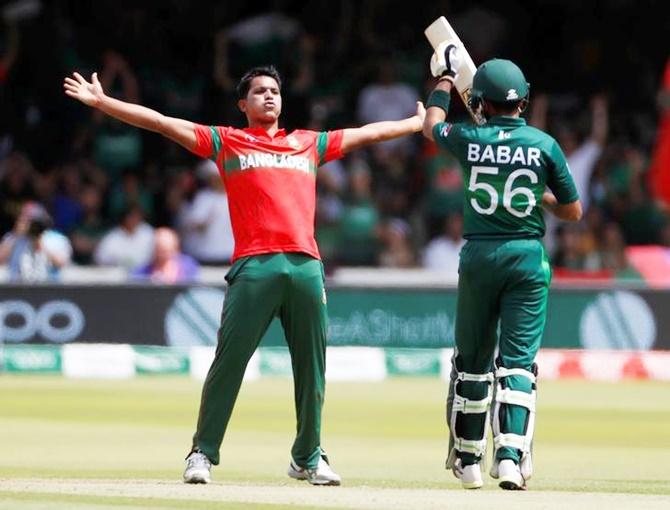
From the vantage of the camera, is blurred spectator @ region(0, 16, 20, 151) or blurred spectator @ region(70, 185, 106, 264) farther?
blurred spectator @ region(0, 16, 20, 151)

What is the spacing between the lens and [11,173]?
66.2 feet

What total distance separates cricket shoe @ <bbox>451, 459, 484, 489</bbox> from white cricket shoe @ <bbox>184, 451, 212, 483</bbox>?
1188 mm

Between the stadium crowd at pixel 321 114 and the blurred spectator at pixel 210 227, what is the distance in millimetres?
18

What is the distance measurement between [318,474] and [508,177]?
66.2 inches

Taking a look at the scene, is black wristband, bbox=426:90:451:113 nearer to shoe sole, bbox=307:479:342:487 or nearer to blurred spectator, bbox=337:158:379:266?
shoe sole, bbox=307:479:342:487

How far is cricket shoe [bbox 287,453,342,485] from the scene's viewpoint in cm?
874

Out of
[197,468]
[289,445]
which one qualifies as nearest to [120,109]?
[197,468]

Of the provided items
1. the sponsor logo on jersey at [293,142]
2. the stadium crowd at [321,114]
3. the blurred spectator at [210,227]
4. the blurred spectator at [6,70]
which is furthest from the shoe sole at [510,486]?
the blurred spectator at [6,70]

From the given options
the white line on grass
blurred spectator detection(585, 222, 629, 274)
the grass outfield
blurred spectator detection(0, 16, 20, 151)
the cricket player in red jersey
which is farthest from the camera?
blurred spectator detection(0, 16, 20, 151)

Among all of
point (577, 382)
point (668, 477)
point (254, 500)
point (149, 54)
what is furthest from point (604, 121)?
point (254, 500)

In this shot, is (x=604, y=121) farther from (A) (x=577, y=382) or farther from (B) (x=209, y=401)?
(B) (x=209, y=401)

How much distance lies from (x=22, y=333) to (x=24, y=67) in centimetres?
491

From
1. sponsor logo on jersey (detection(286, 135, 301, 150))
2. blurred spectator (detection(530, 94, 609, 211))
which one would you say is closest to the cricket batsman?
sponsor logo on jersey (detection(286, 135, 301, 150))

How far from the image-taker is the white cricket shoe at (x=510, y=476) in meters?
8.41
